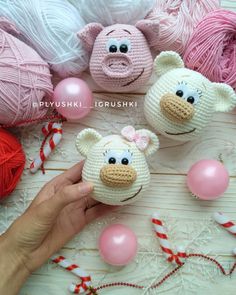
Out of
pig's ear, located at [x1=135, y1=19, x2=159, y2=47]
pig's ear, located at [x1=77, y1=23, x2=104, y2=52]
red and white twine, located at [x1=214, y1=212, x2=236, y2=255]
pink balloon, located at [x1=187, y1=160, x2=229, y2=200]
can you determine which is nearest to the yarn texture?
pig's ear, located at [x1=77, y1=23, x2=104, y2=52]

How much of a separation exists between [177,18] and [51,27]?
0.96ft

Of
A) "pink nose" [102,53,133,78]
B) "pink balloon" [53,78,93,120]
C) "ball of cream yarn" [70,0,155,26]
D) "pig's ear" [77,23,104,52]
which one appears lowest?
"pink balloon" [53,78,93,120]

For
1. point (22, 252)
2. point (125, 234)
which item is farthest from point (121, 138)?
point (22, 252)

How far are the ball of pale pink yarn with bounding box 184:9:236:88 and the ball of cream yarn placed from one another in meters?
0.13

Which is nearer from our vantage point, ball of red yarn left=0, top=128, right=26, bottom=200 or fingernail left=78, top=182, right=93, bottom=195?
fingernail left=78, top=182, right=93, bottom=195

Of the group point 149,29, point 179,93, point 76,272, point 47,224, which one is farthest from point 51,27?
point 76,272

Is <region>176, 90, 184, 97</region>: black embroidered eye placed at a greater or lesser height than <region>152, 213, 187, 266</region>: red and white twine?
greater

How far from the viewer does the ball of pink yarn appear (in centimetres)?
85

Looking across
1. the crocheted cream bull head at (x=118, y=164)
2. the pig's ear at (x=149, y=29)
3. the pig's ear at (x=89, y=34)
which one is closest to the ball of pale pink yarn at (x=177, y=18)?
the pig's ear at (x=149, y=29)

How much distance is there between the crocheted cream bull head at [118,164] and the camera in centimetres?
80

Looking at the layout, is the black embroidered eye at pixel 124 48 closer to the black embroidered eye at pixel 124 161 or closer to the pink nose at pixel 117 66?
the pink nose at pixel 117 66

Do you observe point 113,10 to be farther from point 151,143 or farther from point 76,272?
point 76,272

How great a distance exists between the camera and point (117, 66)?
864 millimetres

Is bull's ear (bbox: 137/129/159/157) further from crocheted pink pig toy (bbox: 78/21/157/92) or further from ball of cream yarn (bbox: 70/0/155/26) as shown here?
ball of cream yarn (bbox: 70/0/155/26)
